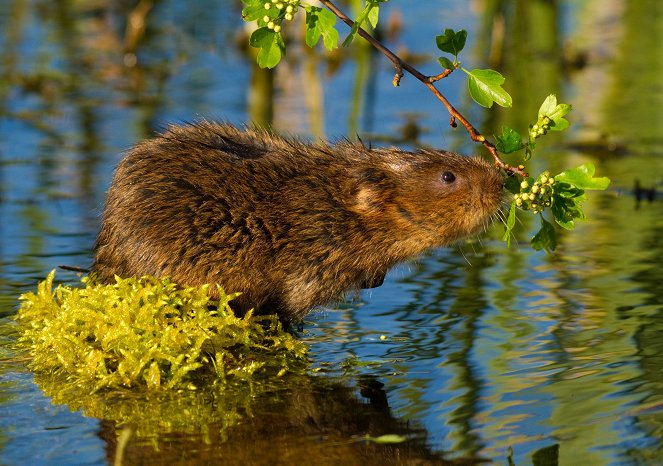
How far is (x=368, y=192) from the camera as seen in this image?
495 cm

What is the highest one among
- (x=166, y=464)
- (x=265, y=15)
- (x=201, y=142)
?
(x=265, y=15)

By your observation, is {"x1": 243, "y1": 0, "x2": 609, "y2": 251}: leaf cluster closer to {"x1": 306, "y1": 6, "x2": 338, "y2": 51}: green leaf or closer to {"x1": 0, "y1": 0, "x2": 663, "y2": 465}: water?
{"x1": 306, "y1": 6, "x2": 338, "y2": 51}: green leaf

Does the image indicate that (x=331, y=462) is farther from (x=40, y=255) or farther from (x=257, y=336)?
(x=40, y=255)

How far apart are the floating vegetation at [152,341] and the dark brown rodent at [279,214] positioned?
179mm

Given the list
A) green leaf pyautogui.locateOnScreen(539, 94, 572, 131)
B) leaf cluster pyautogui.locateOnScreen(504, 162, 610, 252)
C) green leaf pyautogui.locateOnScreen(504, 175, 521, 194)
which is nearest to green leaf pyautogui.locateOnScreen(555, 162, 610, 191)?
leaf cluster pyautogui.locateOnScreen(504, 162, 610, 252)

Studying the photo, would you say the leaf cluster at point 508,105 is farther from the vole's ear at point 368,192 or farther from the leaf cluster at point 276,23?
the vole's ear at point 368,192

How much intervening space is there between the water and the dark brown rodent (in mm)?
292

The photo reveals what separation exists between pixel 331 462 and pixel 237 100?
20.7 feet

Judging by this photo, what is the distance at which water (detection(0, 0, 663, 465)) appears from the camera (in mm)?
3734

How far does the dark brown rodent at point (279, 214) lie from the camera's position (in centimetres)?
469

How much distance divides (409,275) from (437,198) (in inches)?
32.9

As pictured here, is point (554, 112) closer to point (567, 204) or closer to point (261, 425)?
point (567, 204)

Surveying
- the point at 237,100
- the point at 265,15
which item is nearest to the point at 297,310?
the point at 265,15

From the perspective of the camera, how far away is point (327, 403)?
411cm
